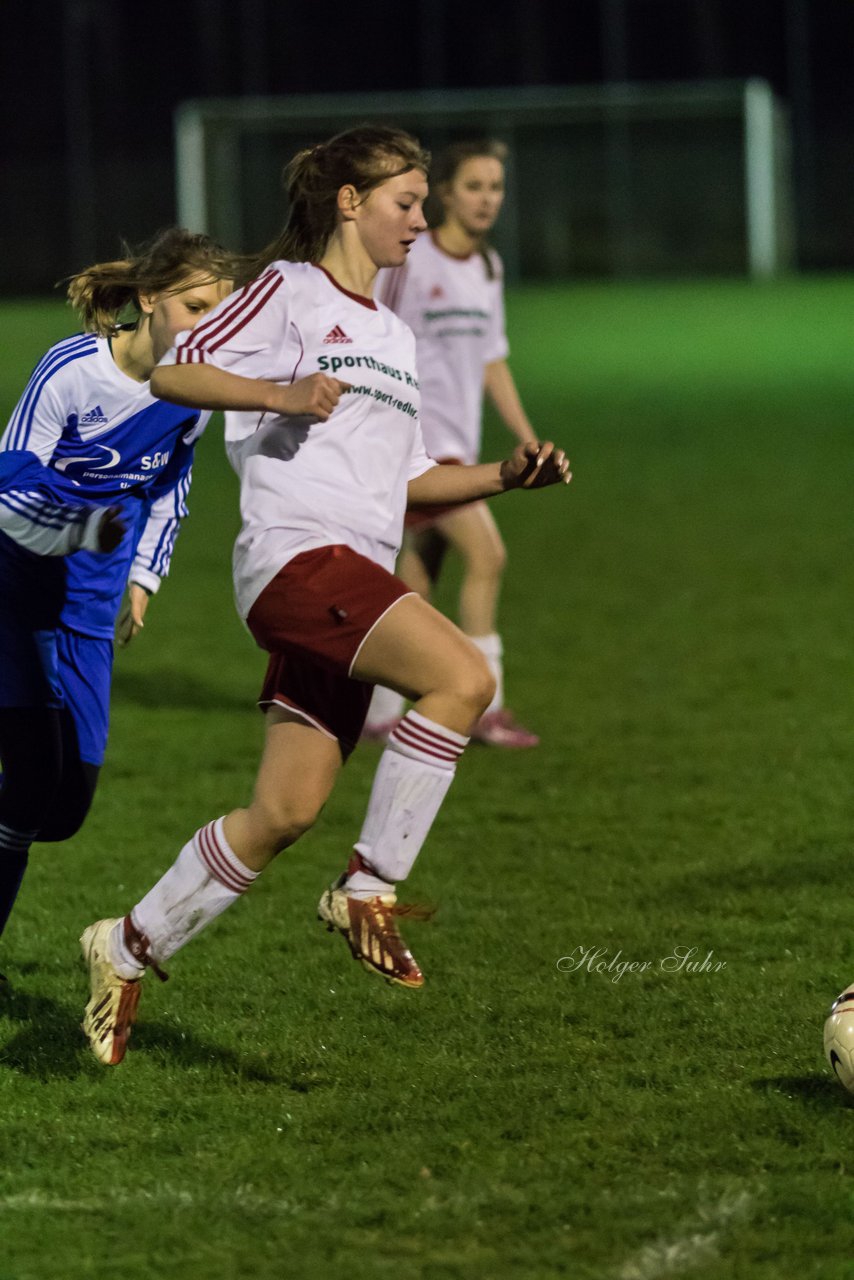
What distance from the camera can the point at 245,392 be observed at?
3.56 metres

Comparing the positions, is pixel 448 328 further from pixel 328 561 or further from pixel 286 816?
pixel 286 816

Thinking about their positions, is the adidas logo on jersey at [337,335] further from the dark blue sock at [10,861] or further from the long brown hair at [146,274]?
the dark blue sock at [10,861]

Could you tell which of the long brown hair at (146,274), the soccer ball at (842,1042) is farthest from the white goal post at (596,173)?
the soccer ball at (842,1042)

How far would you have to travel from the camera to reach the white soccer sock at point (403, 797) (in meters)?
3.69

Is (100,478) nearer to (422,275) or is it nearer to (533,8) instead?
(422,275)

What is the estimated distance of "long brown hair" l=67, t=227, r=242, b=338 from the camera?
4168 millimetres

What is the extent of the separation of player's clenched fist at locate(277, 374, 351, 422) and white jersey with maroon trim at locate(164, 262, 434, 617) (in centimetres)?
22

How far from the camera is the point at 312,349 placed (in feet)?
12.5

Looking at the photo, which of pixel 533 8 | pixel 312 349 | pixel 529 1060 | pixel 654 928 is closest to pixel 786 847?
pixel 654 928

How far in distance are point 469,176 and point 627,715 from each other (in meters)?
2.23

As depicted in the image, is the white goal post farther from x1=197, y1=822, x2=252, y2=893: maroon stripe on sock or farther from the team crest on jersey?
x1=197, y1=822, x2=252, y2=893: maroon stripe on sock

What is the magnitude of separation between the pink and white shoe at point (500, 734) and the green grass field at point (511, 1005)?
0.13 meters

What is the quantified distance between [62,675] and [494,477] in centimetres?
109

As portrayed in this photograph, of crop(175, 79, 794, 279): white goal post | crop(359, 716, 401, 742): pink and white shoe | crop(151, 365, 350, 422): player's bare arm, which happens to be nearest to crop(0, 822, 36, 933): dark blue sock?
crop(151, 365, 350, 422): player's bare arm
